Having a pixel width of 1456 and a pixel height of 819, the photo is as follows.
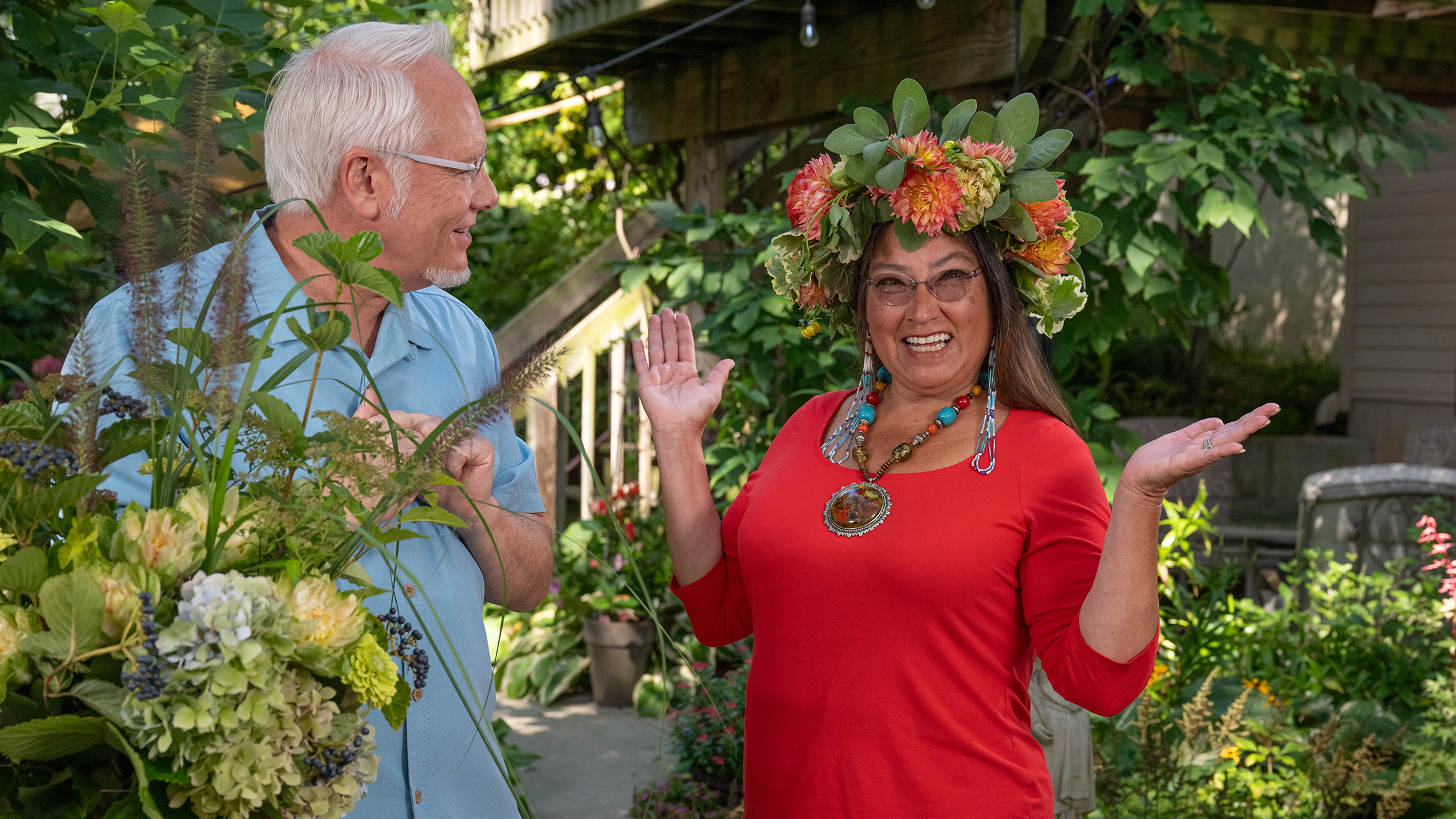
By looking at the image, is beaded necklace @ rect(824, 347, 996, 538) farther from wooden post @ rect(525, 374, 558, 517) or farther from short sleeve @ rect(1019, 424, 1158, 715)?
wooden post @ rect(525, 374, 558, 517)

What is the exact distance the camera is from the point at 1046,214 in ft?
5.98

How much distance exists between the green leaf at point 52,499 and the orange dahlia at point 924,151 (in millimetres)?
1227

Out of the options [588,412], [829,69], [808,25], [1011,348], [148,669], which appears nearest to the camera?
[148,669]

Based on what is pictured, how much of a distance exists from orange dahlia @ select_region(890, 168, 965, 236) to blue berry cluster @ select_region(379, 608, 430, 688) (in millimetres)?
1036

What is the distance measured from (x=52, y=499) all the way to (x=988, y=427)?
1.27 meters

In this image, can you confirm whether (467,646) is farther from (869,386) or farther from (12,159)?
(12,159)

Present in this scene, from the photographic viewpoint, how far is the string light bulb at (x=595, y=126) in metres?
5.45

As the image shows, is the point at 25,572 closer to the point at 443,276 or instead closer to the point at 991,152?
the point at 443,276

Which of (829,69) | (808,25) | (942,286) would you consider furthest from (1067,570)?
(829,69)

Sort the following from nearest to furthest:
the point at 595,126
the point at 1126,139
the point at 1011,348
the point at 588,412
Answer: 1. the point at 1011,348
2. the point at 1126,139
3. the point at 588,412
4. the point at 595,126

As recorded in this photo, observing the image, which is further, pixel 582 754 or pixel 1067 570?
pixel 582 754

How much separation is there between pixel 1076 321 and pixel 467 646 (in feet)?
7.39

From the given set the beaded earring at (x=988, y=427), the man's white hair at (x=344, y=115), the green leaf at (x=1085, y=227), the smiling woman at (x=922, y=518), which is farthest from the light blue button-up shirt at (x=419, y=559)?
the green leaf at (x=1085, y=227)

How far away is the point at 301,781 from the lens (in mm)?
878
